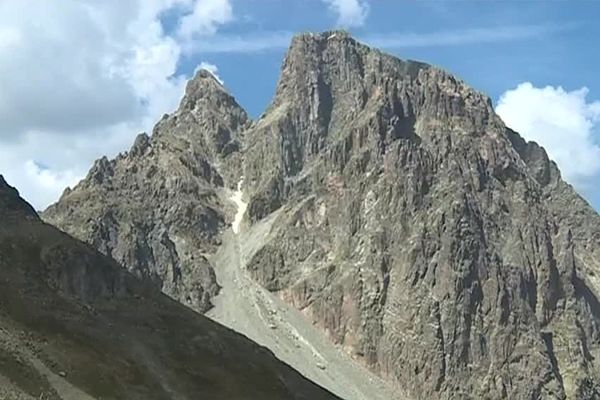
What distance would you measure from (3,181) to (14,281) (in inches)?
1521

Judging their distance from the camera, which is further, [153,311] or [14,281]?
[153,311]

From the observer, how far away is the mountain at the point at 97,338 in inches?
4333

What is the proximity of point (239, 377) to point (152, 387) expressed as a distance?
21834mm

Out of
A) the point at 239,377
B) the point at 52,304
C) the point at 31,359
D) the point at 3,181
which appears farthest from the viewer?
the point at 3,181

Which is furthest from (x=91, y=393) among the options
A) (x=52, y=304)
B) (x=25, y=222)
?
(x=25, y=222)

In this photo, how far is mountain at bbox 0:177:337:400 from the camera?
110062 mm

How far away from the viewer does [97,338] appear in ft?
427

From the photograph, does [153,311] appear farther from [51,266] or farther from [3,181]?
[3,181]

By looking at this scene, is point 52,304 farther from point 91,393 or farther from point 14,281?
point 91,393

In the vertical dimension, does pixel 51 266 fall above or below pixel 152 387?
above

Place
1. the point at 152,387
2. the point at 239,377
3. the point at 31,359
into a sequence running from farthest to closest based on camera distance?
1. the point at 239,377
2. the point at 152,387
3. the point at 31,359

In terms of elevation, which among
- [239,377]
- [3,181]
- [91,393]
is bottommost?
[91,393]

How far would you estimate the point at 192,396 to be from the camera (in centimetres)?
12925

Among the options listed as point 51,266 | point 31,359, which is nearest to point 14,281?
point 51,266
